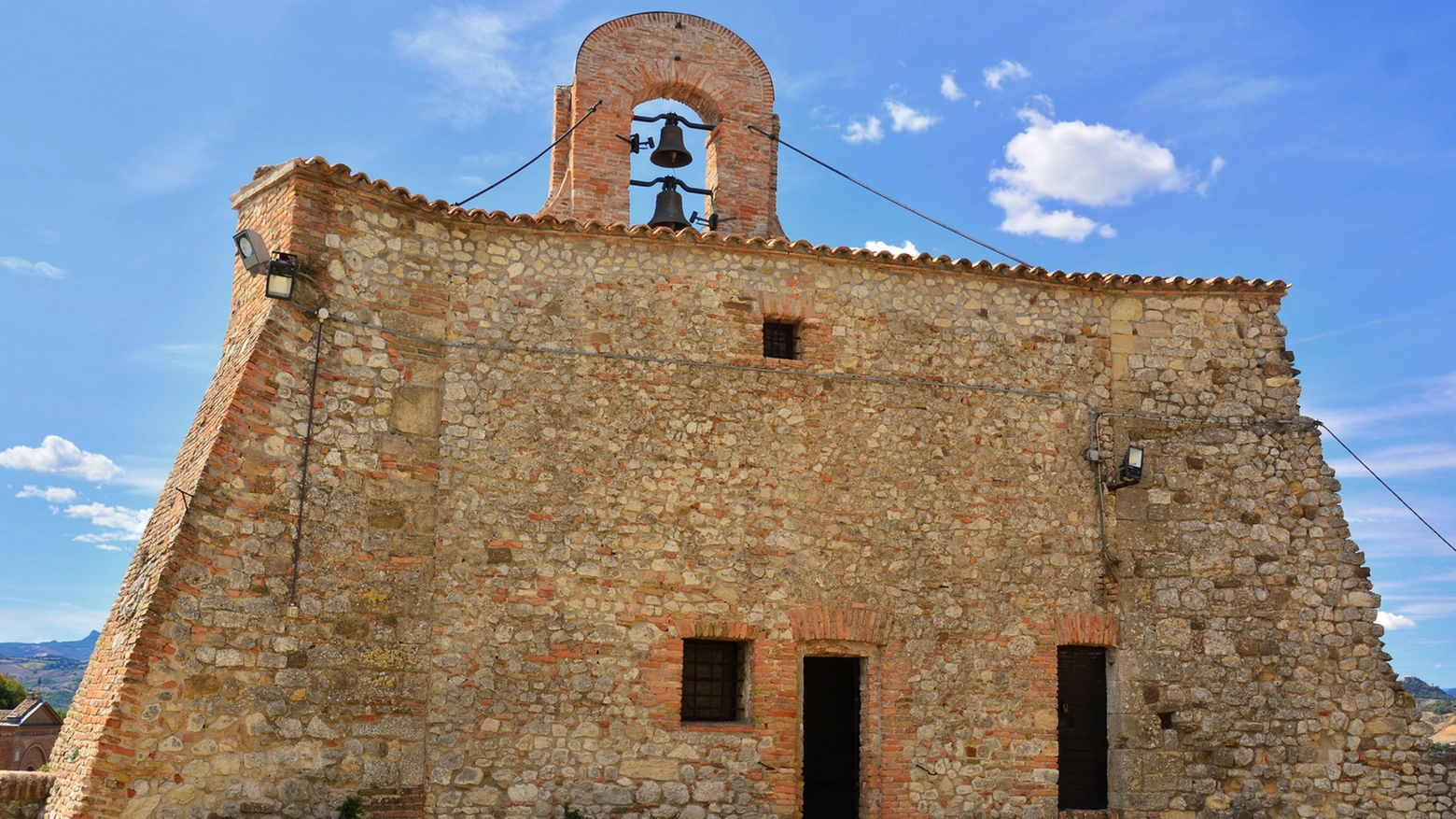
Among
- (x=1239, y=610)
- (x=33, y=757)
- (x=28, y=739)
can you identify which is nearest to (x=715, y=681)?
(x=1239, y=610)

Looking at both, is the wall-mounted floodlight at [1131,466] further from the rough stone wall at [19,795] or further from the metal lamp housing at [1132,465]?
the rough stone wall at [19,795]

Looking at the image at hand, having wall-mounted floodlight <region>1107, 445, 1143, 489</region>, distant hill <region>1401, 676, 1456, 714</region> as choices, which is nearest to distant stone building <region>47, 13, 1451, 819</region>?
wall-mounted floodlight <region>1107, 445, 1143, 489</region>

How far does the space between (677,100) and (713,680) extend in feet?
22.6

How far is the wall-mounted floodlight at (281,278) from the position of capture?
29.7 feet

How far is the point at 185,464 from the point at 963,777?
726cm

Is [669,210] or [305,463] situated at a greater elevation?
[669,210]

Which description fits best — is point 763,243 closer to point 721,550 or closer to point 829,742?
point 721,550

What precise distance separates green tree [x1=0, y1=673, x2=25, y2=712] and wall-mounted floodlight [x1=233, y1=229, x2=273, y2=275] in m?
22.1

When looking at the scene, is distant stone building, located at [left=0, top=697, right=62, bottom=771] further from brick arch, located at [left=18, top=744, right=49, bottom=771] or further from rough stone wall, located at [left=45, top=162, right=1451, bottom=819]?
rough stone wall, located at [left=45, top=162, right=1451, bottom=819]

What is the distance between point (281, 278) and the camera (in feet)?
29.8

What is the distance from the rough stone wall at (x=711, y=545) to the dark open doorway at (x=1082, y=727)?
221 millimetres

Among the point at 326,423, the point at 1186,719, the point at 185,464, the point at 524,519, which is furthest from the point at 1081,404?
the point at 185,464

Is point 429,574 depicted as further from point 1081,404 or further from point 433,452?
point 1081,404

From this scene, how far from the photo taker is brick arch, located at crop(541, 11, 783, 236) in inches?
484
